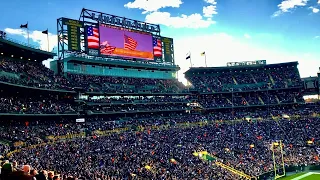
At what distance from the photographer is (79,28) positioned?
58.7 metres

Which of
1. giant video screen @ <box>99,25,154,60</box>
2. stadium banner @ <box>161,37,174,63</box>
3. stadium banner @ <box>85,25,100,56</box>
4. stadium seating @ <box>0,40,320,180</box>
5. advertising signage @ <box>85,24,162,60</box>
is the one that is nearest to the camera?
stadium seating @ <box>0,40,320,180</box>

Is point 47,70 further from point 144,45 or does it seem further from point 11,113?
point 144,45

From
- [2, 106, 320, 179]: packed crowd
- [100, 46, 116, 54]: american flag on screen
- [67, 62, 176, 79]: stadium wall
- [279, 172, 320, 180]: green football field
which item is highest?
[100, 46, 116, 54]: american flag on screen

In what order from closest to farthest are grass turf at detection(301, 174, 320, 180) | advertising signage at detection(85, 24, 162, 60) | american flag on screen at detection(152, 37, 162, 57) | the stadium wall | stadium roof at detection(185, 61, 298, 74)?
1. grass turf at detection(301, 174, 320, 180)
2. the stadium wall
3. advertising signage at detection(85, 24, 162, 60)
4. american flag on screen at detection(152, 37, 162, 57)
5. stadium roof at detection(185, 61, 298, 74)

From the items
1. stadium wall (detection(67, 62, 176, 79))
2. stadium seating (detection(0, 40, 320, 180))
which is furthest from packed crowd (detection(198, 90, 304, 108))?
stadium wall (detection(67, 62, 176, 79))

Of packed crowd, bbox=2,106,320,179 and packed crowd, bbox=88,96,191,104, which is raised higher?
packed crowd, bbox=88,96,191,104

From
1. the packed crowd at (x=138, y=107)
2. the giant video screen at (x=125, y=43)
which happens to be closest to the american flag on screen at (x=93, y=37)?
the giant video screen at (x=125, y=43)

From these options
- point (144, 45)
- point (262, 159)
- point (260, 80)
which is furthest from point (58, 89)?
point (260, 80)

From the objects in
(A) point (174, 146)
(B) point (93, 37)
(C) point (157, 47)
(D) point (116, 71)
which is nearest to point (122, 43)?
(D) point (116, 71)

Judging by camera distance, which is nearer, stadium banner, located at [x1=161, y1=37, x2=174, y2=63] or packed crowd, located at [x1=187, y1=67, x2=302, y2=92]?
stadium banner, located at [x1=161, y1=37, x2=174, y2=63]

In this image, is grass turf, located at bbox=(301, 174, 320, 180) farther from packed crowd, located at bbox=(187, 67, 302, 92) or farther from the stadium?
packed crowd, located at bbox=(187, 67, 302, 92)

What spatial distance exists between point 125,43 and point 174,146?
87.4 feet

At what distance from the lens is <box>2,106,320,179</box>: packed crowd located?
34438 millimetres

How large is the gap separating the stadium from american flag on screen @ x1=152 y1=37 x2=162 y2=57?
252mm
